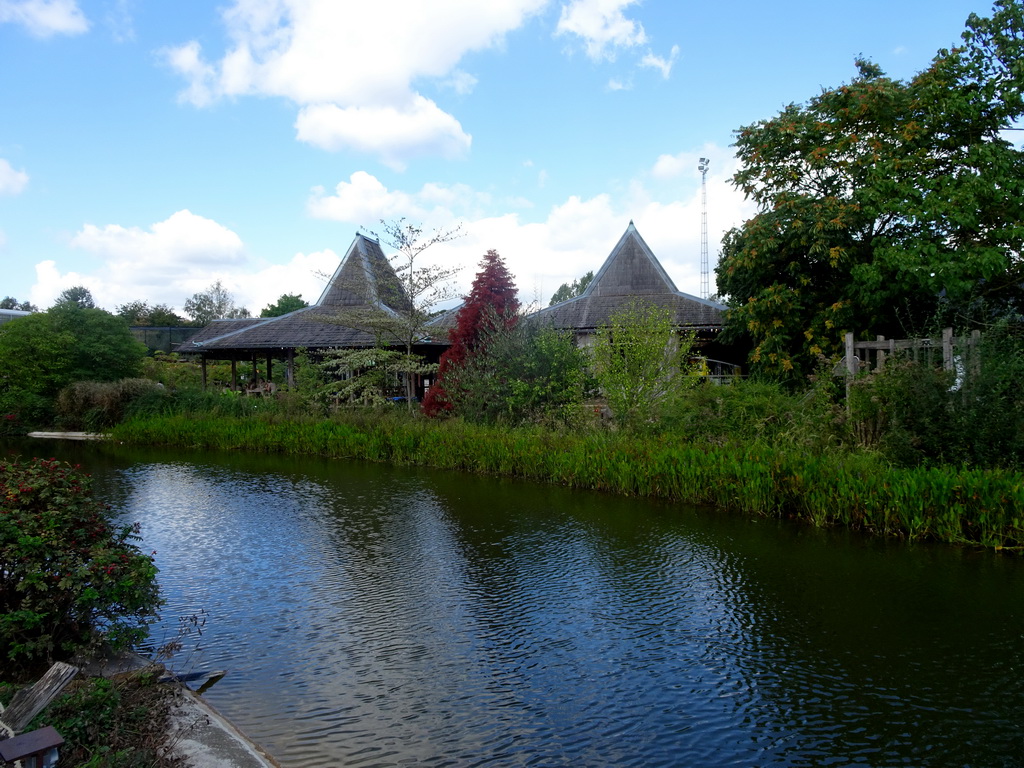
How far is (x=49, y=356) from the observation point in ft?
67.7

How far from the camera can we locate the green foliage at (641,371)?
1214 centimetres

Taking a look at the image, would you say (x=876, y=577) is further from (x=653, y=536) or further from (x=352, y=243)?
(x=352, y=243)

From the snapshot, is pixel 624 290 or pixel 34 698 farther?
pixel 624 290

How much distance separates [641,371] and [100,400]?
1455 centimetres

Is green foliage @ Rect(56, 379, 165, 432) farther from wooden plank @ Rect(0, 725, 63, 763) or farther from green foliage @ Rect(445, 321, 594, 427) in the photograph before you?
wooden plank @ Rect(0, 725, 63, 763)

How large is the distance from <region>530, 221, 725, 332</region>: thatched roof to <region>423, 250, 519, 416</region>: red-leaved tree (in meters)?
4.15

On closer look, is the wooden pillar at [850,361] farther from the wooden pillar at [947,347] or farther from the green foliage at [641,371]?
the green foliage at [641,371]

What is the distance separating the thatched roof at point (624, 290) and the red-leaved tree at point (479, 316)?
4.15m

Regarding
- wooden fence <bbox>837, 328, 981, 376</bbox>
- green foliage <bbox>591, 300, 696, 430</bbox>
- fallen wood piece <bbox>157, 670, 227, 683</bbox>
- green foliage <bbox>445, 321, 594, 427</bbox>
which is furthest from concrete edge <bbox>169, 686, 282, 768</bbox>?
green foliage <bbox>445, 321, 594, 427</bbox>

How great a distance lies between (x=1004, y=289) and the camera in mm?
13445

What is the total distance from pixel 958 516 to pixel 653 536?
3.04 meters

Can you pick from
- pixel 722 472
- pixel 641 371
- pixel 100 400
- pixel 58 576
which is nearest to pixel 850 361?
pixel 722 472

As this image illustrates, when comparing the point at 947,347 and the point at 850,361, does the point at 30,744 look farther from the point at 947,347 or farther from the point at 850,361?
the point at 850,361

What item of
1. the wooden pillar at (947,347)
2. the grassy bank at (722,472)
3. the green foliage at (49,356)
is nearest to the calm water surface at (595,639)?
the grassy bank at (722,472)
